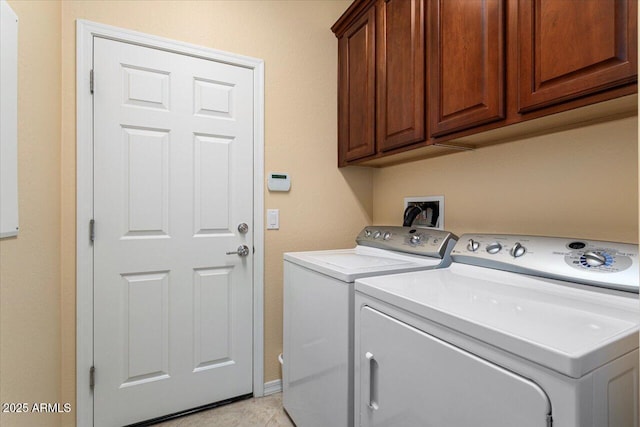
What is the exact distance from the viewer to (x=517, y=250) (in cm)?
113

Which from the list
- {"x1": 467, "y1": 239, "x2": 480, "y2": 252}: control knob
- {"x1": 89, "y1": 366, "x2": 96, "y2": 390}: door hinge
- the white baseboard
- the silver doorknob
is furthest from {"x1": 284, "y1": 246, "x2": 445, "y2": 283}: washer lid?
{"x1": 89, "y1": 366, "x2": 96, "y2": 390}: door hinge

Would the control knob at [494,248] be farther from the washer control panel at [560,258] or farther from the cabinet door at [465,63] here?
the cabinet door at [465,63]

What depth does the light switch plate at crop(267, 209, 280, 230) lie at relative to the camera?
76.0 inches

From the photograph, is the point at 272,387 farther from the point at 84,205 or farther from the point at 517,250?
the point at 517,250

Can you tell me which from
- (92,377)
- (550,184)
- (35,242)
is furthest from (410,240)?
(92,377)

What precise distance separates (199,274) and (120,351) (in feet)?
1.76

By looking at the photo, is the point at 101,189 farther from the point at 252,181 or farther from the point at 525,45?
the point at 525,45

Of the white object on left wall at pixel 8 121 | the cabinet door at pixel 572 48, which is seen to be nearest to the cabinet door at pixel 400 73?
the cabinet door at pixel 572 48

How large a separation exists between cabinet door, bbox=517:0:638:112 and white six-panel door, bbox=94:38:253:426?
142 centimetres

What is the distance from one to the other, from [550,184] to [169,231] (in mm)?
1848

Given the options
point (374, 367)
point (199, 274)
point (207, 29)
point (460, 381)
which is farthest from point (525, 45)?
point (199, 274)

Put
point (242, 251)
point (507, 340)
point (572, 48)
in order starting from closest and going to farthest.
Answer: point (507, 340) → point (572, 48) → point (242, 251)

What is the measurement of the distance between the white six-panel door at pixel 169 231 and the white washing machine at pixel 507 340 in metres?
1.04

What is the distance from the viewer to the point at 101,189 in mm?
1547
